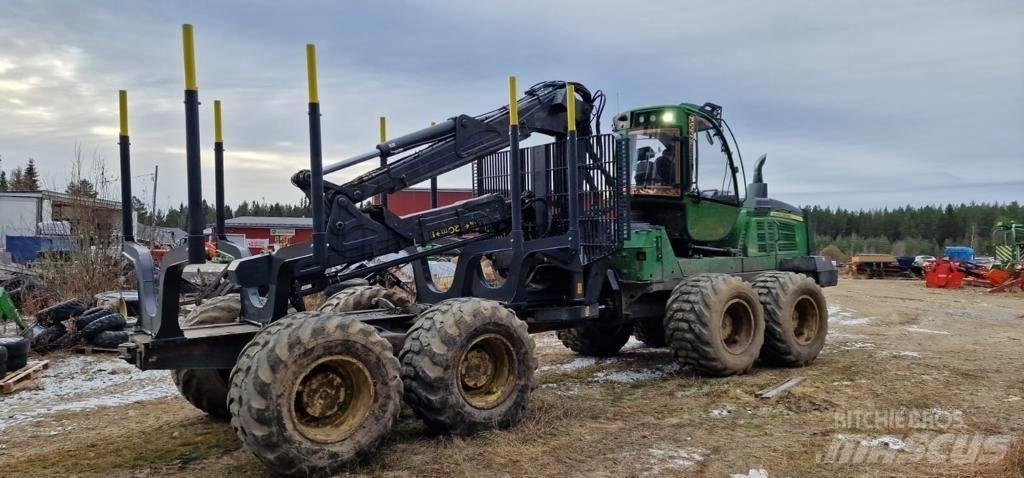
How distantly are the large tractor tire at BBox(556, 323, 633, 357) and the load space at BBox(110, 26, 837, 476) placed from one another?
0.02 metres

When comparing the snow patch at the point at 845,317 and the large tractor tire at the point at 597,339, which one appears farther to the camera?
the snow patch at the point at 845,317

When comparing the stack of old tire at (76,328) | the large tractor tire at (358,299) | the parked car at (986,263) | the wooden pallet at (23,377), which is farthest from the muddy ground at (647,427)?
the parked car at (986,263)

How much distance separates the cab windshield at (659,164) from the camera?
9117 millimetres

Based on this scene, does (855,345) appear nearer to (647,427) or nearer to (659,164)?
(659,164)

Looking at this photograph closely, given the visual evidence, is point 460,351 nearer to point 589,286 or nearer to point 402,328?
point 402,328

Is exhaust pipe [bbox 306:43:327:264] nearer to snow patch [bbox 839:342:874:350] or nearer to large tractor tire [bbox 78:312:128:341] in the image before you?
large tractor tire [bbox 78:312:128:341]

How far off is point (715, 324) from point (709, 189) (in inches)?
81.5

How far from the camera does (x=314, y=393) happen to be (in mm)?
5215

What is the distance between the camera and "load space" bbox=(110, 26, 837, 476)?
5.18m

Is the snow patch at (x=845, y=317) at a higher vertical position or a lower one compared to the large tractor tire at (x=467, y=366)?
lower

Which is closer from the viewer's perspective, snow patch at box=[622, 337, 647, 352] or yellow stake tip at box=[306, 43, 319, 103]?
yellow stake tip at box=[306, 43, 319, 103]

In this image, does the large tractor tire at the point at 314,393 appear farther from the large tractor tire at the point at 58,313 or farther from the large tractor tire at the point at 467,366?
the large tractor tire at the point at 58,313

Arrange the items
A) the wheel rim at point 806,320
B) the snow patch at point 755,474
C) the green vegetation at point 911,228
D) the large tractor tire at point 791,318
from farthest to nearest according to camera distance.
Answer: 1. the green vegetation at point 911,228
2. the wheel rim at point 806,320
3. the large tractor tire at point 791,318
4. the snow patch at point 755,474

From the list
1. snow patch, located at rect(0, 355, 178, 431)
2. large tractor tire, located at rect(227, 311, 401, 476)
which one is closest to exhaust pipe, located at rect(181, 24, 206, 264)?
large tractor tire, located at rect(227, 311, 401, 476)
